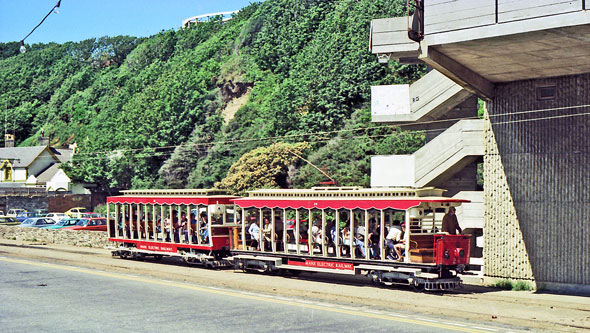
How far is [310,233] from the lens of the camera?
79.0ft

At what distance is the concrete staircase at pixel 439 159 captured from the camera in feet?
86.7

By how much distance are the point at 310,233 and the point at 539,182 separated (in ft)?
25.8

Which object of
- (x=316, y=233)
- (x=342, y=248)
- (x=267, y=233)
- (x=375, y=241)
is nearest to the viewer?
(x=375, y=241)

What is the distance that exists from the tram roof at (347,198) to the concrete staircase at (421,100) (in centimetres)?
810

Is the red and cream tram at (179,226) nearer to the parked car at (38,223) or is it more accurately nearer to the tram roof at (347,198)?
the tram roof at (347,198)

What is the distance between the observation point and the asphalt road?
1524 cm

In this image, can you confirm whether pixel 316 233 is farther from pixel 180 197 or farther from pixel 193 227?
pixel 180 197

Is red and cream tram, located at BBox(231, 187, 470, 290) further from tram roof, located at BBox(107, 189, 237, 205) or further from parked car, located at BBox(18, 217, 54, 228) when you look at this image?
parked car, located at BBox(18, 217, 54, 228)

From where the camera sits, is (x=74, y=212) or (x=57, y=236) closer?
(x=57, y=236)

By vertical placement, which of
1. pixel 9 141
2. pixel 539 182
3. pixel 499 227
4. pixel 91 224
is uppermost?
pixel 9 141

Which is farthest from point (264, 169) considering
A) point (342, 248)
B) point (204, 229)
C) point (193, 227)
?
point (342, 248)

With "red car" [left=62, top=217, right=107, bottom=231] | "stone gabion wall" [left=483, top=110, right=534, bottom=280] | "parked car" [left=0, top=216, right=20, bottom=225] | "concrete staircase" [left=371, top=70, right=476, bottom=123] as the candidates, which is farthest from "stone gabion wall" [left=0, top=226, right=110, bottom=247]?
"stone gabion wall" [left=483, top=110, right=534, bottom=280]

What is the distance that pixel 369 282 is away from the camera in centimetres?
2380

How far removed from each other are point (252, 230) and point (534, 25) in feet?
43.1
